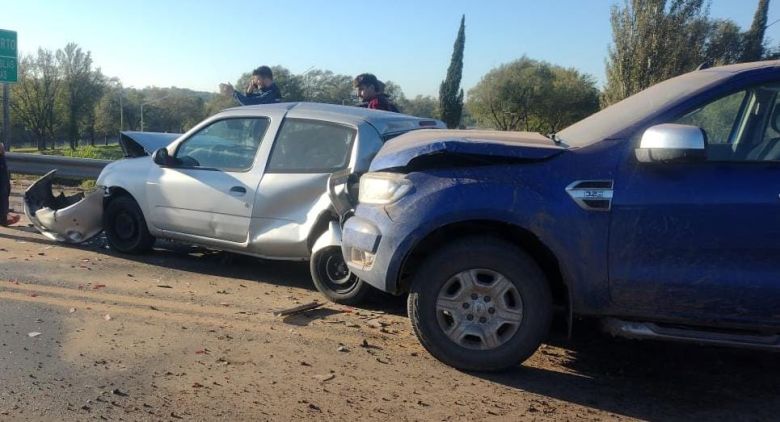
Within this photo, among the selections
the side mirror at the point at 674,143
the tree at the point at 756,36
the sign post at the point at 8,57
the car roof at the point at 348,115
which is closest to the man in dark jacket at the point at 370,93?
the car roof at the point at 348,115

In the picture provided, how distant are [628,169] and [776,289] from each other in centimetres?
102

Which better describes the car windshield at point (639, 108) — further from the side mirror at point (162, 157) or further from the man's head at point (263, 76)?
the man's head at point (263, 76)

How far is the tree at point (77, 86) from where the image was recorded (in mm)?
54312

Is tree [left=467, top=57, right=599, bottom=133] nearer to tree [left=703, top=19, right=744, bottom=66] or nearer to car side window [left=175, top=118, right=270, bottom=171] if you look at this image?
tree [left=703, top=19, right=744, bottom=66]

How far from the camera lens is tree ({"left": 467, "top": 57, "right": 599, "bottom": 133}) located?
4484 centimetres

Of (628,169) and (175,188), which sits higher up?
(628,169)

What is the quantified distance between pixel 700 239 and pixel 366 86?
561 centimetres

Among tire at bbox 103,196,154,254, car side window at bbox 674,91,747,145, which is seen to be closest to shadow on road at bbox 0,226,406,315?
tire at bbox 103,196,154,254

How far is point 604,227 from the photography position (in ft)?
12.2

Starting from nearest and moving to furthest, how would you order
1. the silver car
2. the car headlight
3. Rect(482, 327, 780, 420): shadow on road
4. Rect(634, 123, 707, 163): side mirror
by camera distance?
Rect(634, 123, 707, 163): side mirror
Rect(482, 327, 780, 420): shadow on road
the car headlight
the silver car

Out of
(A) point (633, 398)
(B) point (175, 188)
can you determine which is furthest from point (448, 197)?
(B) point (175, 188)

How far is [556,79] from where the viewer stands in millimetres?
47438

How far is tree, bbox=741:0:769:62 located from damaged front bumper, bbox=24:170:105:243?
27658mm

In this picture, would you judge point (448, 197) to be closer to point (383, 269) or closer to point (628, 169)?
point (383, 269)
